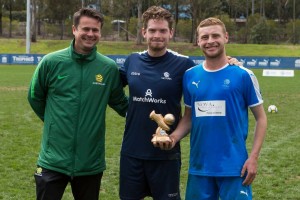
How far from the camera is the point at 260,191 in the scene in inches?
277

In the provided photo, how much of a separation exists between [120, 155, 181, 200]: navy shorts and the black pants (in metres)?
0.27

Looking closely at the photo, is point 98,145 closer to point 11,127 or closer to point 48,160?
point 48,160

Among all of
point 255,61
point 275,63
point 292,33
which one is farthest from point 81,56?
point 292,33

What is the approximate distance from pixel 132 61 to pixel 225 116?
102 cm

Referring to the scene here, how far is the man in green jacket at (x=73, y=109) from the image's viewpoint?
173 inches

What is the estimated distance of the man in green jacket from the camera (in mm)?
4395

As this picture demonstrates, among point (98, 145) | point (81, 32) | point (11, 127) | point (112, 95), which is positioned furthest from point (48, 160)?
point (11, 127)

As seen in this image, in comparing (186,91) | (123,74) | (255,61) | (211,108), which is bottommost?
(255,61)

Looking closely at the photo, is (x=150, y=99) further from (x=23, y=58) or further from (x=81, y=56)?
(x=23, y=58)

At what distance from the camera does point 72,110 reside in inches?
173

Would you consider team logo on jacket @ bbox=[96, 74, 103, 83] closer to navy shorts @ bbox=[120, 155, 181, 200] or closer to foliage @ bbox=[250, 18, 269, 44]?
navy shorts @ bbox=[120, 155, 181, 200]

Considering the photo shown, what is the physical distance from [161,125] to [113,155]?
17.2 feet

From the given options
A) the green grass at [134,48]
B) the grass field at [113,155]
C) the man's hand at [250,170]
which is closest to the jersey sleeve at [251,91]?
the man's hand at [250,170]

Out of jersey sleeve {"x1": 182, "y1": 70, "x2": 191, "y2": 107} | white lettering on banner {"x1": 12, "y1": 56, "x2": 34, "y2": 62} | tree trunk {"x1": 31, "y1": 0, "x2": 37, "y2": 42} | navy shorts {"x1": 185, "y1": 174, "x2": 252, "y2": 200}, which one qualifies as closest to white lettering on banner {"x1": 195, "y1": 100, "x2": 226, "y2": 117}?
jersey sleeve {"x1": 182, "y1": 70, "x2": 191, "y2": 107}
